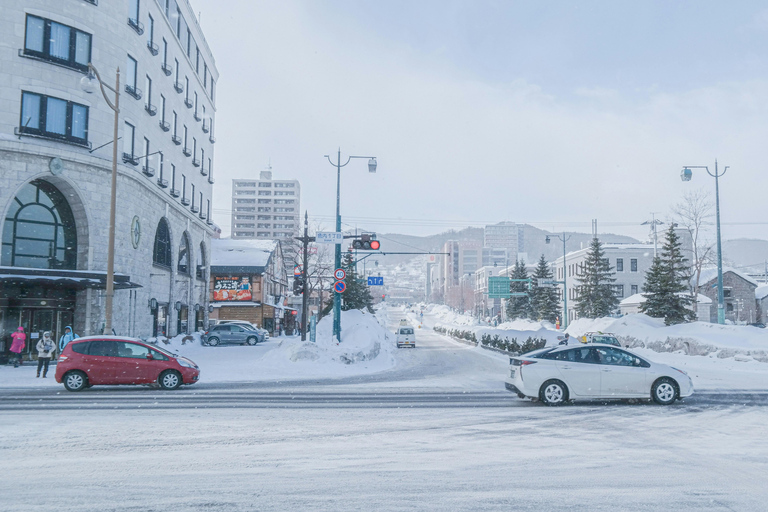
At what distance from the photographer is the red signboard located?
5488 cm

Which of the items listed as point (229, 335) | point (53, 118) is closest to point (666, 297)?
point (229, 335)

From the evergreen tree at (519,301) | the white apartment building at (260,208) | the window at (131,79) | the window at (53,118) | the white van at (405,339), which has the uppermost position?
the white apartment building at (260,208)

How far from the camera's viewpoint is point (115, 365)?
Answer: 57.6 ft

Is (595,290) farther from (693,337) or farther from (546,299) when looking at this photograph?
(693,337)

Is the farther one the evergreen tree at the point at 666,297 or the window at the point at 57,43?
the evergreen tree at the point at 666,297

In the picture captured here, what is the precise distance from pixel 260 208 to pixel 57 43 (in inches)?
5315

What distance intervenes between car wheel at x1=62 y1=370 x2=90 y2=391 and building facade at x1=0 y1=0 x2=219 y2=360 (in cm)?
898

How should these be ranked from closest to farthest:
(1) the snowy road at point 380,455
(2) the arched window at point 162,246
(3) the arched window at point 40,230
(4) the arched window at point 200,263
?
1. (1) the snowy road at point 380,455
2. (3) the arched window at point 40,230
3. (2) the arched window at point 162,246
4. (4) the arched window at point 200,263

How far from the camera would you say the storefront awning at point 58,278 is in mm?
24531

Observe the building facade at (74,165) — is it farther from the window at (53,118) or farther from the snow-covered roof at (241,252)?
the snow-covered roof at (241,252)

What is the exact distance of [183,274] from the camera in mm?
43438

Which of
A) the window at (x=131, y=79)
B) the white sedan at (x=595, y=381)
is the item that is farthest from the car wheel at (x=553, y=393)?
the window at (x=131, y=79)

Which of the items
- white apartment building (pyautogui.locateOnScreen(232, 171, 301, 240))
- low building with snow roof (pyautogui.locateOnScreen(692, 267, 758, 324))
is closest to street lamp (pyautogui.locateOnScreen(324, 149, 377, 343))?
low building with snow roof (pyautogui.locateOnScreen(692, 267, 758, 324))

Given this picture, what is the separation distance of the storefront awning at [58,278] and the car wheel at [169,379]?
989 cm
